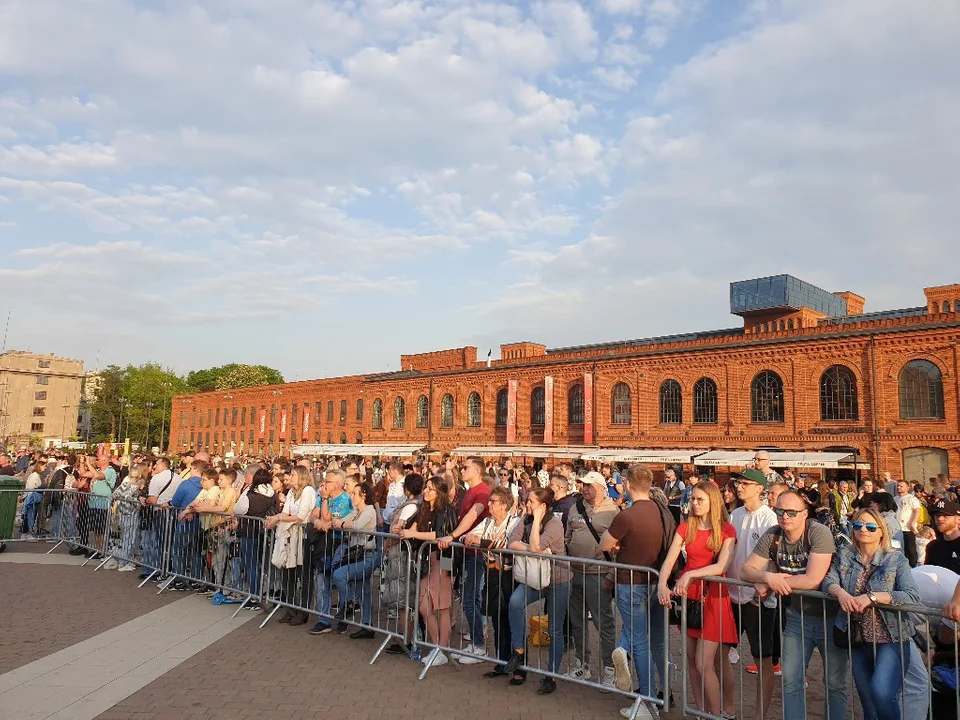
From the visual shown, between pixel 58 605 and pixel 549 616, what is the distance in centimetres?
681

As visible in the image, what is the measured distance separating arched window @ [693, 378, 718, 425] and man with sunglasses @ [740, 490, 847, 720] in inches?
1082

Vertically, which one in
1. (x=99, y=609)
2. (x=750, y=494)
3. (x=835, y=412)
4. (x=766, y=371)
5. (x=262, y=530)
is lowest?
(x=99, y=609)

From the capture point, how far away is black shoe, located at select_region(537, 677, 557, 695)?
6055 mm

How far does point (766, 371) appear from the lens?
2994 centimetres

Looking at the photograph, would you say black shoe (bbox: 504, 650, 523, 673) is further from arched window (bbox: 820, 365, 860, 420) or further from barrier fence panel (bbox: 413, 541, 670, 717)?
arched window (bbox: 820, 365, 860, 420)

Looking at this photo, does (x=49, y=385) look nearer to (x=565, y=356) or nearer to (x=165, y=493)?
(x=565, y=356)

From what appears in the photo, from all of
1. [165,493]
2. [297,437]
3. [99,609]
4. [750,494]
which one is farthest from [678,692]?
[297,437]

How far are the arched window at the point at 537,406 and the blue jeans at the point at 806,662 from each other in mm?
34150

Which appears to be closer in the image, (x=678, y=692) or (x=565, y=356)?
(x=678, y=692)

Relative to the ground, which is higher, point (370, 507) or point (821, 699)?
point (370, 507)

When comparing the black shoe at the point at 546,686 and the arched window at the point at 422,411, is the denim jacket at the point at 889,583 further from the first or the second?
the arched window at the point at 422,411

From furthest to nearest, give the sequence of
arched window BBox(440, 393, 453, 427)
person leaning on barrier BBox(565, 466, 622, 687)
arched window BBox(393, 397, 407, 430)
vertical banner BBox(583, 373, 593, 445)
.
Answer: arched window BBox(393, 397, 407, 430)
arched window BBox(440, 393, 453, 427)
vertical banner BBox(583, 373, 593, 445)
person leaning on barrier BBox(565, 466, 622, 687)

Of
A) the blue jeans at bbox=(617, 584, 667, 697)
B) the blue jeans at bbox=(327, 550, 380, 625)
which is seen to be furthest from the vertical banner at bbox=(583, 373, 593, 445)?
the blue jeans at bbox=(617, 584, 667, 697)

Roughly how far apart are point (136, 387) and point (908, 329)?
99242mm
